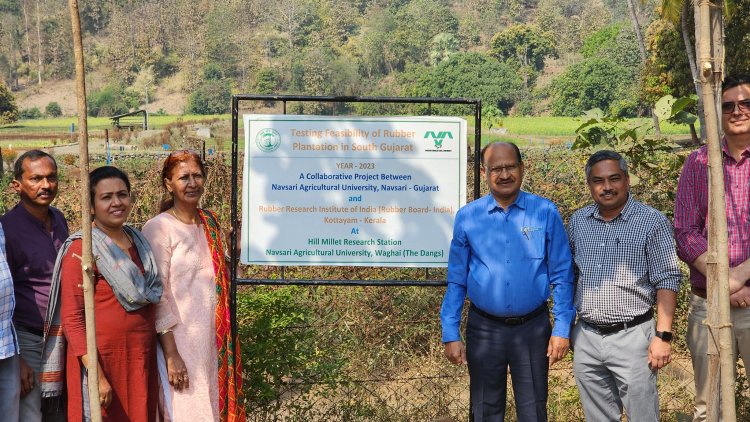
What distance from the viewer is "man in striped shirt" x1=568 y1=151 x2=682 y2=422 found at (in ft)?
10.9

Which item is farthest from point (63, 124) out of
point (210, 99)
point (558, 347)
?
point (558, 347)

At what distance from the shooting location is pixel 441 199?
409 cm

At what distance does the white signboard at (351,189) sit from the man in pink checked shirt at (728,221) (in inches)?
43.9

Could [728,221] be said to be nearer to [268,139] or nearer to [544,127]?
[268,139]

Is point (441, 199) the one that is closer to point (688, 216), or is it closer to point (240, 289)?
point (688, 216)

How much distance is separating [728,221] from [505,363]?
107 centimetres

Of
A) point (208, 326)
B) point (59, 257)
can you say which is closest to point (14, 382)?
point (59, 257)

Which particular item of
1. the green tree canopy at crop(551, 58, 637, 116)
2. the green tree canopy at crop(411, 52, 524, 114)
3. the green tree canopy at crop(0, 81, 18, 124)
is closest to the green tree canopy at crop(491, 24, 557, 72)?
the green tree canopy at crop(411, 52, 524, 114)

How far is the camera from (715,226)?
8.25ft

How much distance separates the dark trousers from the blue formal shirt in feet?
0.22

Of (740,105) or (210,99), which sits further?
(210,99)

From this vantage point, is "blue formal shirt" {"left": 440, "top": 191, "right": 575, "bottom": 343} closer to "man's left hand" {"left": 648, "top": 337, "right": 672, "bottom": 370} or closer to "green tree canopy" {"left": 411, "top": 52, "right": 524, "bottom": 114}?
"man's left hand" {"left": 648, "top": 337, "right": 672, "bottom": 370}

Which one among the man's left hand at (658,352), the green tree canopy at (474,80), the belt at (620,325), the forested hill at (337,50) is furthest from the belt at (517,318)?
the green tree canopy at (474,80)

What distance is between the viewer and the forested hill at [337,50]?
283ft
